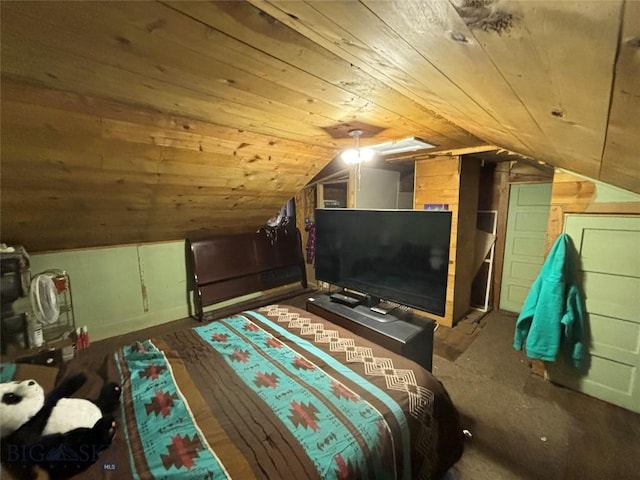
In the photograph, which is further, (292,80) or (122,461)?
(292,80)

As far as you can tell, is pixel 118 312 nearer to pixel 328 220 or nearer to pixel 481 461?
pixel 328 220

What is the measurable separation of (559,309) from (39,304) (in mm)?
4227

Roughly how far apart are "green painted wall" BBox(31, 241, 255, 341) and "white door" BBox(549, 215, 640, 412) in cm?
384

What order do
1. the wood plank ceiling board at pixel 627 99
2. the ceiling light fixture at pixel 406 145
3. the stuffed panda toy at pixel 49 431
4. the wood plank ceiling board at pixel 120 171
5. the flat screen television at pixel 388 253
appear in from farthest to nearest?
the ceiling light fixture at pixel 406 145
the flat screen television at pixel 388 253
the wood plank ceiling board at pixel 120 171
the stuffed panda toy at pixel 49 431
the wood plank ceiling board at pixel 627 99

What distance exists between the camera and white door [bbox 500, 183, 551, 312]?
342 centimetres

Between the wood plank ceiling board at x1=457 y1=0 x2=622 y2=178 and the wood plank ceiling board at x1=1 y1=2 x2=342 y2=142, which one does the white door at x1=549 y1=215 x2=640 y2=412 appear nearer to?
the wood plank ceiling board at x1=457 y1=0 x2=622 y2=178

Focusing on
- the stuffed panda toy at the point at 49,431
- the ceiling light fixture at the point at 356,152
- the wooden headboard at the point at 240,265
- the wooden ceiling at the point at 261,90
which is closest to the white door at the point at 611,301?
the wooden ceiling at the point at 261,90

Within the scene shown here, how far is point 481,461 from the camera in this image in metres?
1.65

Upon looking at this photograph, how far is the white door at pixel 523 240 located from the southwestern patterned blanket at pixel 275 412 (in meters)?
2.87

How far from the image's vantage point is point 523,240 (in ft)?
11.7

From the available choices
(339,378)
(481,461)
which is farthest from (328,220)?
(481,461)

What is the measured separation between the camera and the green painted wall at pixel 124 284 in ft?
9.29

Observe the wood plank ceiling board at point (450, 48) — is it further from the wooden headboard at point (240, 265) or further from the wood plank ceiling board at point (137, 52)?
the wooden headboard at point (240, 265)

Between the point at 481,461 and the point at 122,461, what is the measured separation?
188 centimetres
